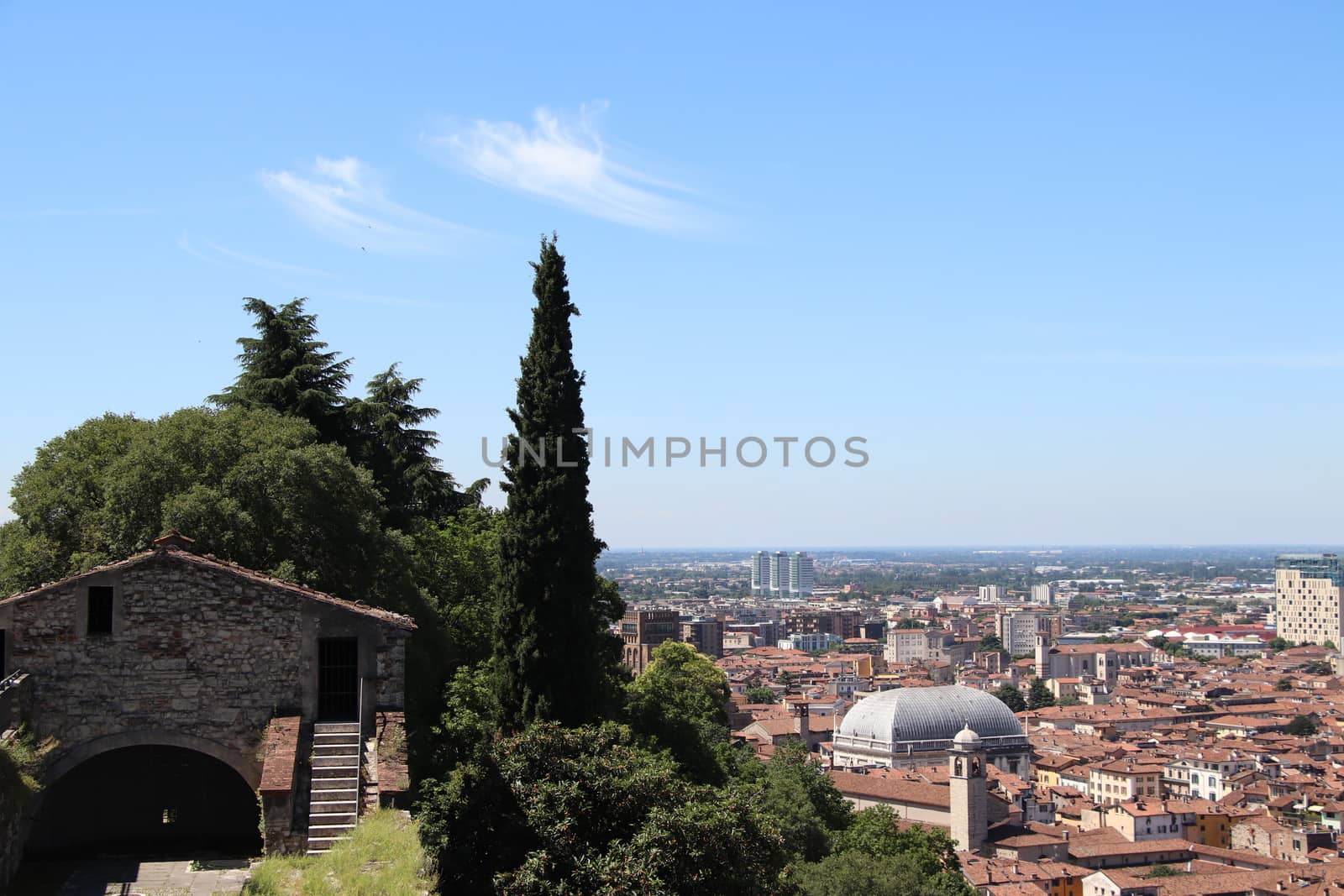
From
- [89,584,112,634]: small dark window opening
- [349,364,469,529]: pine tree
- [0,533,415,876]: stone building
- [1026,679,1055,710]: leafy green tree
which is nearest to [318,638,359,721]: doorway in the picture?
[0,533,415,876]: stone building

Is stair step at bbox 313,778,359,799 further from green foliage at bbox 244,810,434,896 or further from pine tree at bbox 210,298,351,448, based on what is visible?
pine tree at bbox 210,298,351,448

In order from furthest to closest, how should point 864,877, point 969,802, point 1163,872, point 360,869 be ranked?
point 969,802 < point 1163,872 < point 864,877 < point 360,869

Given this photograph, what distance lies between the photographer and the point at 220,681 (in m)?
11.5

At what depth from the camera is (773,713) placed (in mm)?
97250

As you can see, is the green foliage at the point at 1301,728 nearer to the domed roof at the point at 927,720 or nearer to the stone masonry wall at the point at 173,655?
the domed roof at the point at 927,720

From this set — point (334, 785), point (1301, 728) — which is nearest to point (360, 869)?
point (334, 785)

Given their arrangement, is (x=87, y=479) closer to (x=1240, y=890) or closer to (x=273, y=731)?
(x=273, y=731)

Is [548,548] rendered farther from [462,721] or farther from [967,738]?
[967,738]

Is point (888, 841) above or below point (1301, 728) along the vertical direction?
above

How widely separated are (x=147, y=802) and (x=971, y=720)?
84.9 m

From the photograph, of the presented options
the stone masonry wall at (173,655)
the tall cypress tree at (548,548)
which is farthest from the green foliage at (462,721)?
the stone masonry wall at (173,655)

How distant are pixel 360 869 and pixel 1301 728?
11254cm

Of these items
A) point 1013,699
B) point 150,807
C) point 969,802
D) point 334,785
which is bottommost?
point 1013,699

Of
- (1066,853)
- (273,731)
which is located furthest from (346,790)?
(1066,853)
